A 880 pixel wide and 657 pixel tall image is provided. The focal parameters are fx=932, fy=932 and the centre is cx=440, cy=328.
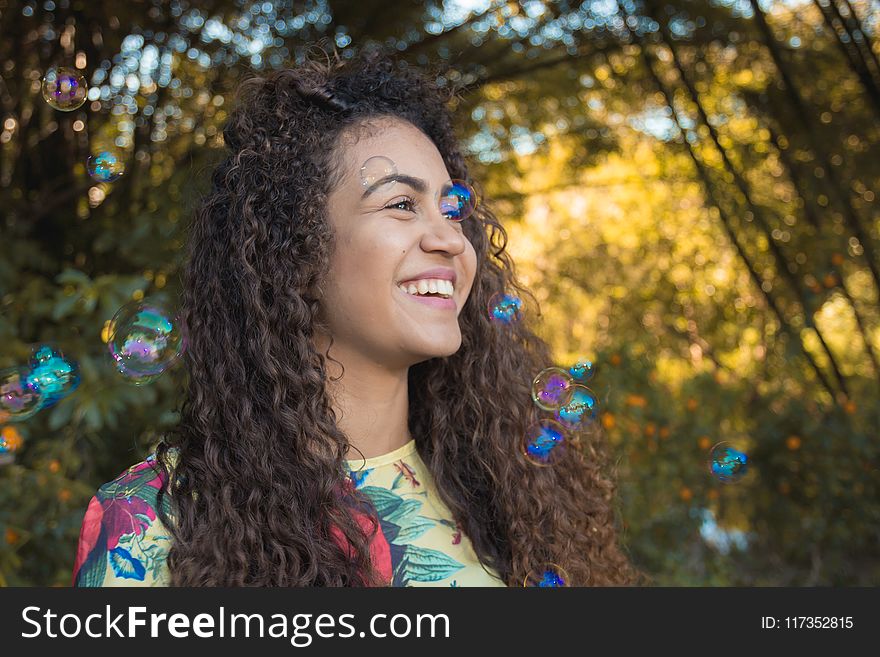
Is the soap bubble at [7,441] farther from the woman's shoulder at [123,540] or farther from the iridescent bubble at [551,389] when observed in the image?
the iridescent bubble at [551,389]

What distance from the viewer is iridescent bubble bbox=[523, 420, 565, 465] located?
1796 mm

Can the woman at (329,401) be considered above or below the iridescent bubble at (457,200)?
below

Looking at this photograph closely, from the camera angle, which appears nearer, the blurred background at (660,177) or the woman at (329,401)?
the woman at (329,401)

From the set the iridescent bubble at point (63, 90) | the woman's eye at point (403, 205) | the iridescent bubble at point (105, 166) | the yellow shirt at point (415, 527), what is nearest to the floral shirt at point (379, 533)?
the yellow shirt at point (415, 527)

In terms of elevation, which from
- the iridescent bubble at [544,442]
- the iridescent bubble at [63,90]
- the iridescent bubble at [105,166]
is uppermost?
the iridescent bubble at [63,90]

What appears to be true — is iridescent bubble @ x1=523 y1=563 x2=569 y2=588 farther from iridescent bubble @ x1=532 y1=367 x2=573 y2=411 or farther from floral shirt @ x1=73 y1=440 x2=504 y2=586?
iridescent bubble @ x1=532 y1=367 x2=573 y2=411

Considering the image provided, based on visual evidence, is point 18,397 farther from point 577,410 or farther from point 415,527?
point 577,410

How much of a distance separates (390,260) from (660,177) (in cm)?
501

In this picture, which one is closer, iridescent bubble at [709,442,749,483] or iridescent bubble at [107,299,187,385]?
iridescent bubble at [107,299,187,385]

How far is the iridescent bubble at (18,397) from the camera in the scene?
188 centimetres

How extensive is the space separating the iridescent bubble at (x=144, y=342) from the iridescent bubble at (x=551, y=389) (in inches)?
27.5

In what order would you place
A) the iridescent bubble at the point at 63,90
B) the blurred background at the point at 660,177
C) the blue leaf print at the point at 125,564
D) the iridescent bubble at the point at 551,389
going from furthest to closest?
1. the blurred background at the point at 660,177
2. the iridescent bubble at the point at 63,90
3. the iridescent bubble at the point at 551,389
4. the blue leaf print at the point at 125,564

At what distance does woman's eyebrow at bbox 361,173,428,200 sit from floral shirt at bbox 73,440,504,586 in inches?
17.4

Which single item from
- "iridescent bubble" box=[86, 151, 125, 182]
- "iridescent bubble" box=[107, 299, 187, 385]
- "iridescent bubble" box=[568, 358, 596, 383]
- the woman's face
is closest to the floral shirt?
the woman's face
